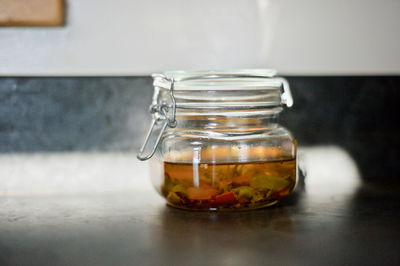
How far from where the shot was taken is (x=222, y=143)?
30.4 inches

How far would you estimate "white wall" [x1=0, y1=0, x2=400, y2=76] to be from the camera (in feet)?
3.08

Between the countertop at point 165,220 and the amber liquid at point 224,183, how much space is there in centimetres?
2

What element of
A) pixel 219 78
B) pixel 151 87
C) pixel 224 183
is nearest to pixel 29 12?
pixel 151 87

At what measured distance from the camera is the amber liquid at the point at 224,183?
0.75 metres

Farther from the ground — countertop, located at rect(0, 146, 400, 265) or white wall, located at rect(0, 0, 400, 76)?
→ white wall, located at rect(0, 0, 400, 76)

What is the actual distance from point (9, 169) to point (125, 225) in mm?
333

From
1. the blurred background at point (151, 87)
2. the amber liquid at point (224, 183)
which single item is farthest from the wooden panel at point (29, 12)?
the amber liquid at point (224, 183)

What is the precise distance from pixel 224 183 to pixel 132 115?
29 centimetres

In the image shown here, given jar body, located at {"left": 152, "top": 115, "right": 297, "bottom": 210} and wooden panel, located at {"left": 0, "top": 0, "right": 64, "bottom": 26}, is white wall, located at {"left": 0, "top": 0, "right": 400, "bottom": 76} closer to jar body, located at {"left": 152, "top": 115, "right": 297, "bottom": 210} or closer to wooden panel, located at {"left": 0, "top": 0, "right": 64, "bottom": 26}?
wooden panel, located at {"left": 0, "top": 0, "right": 64, "bottom": 26}

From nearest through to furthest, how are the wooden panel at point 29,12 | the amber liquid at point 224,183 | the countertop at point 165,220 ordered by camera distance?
the countertop at point 165,220 → the amber liquid at point 224,183 → the wooden panel at point 29,12

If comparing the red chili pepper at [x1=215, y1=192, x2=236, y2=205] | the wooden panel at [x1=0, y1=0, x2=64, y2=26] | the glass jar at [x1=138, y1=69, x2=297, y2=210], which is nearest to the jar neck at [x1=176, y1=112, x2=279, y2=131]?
the glass jar at [x1=138, y1=69, x2=297, y2=210]

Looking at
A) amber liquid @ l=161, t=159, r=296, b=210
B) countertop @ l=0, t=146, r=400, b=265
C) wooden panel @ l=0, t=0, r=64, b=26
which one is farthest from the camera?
wooden panel @ l=0, t=0, r=64, b=26

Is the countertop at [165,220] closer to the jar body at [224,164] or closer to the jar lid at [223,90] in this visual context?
the jar body at [224,164]

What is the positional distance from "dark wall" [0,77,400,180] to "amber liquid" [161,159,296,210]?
0.22 m
